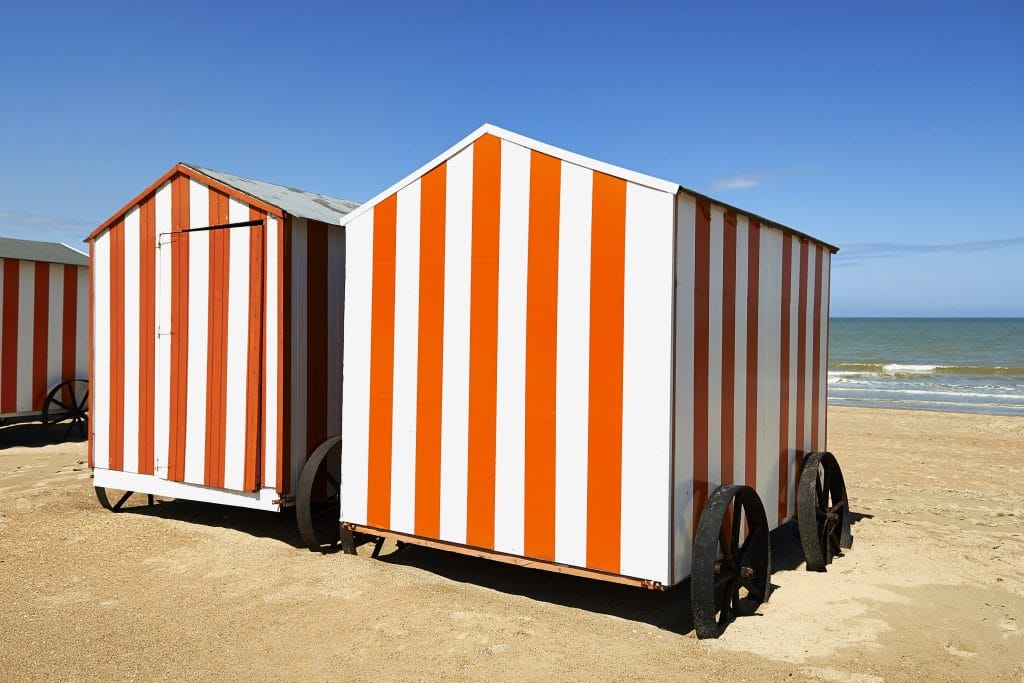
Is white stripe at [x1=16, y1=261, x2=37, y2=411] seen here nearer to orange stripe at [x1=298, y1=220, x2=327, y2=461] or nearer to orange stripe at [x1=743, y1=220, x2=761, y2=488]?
orange stripe at [x1=298, y1=220, x2=327, y2=461]

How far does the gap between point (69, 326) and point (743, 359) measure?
36.3 ft

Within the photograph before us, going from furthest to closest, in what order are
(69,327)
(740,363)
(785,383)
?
(69,327) → (785,383) → (740,363)

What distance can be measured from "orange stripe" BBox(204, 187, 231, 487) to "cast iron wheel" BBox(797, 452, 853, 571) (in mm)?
4756

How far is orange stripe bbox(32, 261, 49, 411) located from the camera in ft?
40.0

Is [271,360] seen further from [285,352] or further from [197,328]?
[197,328]

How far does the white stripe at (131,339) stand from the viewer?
7.45m

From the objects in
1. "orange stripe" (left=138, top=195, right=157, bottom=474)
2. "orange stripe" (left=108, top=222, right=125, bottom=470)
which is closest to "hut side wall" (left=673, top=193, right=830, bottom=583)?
"orange stripe" (left=138, top=195, right=157, bottom=474)

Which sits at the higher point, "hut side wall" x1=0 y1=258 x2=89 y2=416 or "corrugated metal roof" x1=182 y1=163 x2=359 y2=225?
"corrugated metal roof" x1=182 y1=163 x2=359 y2=225

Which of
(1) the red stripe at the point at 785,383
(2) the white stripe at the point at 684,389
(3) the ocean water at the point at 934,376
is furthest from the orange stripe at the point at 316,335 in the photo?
(3) the ocean water at the point at 934,376

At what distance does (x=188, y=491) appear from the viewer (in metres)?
7.09

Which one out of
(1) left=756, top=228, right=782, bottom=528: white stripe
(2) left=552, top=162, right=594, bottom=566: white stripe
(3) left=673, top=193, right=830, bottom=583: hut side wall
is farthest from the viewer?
(1) left=756, top=228, right=782, bottom=528: white stripe

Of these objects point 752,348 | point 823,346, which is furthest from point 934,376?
point 752,348

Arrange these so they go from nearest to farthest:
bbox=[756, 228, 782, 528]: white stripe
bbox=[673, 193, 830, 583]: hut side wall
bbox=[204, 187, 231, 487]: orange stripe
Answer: bbox=[673, 193, 830, 583]: hut side wall, bbox=[756, 228, 782, 528]: white stripe, bbox=[204, 187, 231, 487]: orange stripe

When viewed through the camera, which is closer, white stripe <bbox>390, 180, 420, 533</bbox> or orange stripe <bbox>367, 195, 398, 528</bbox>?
white stripe <bbox>390, 180, 420, 533</bbox>
